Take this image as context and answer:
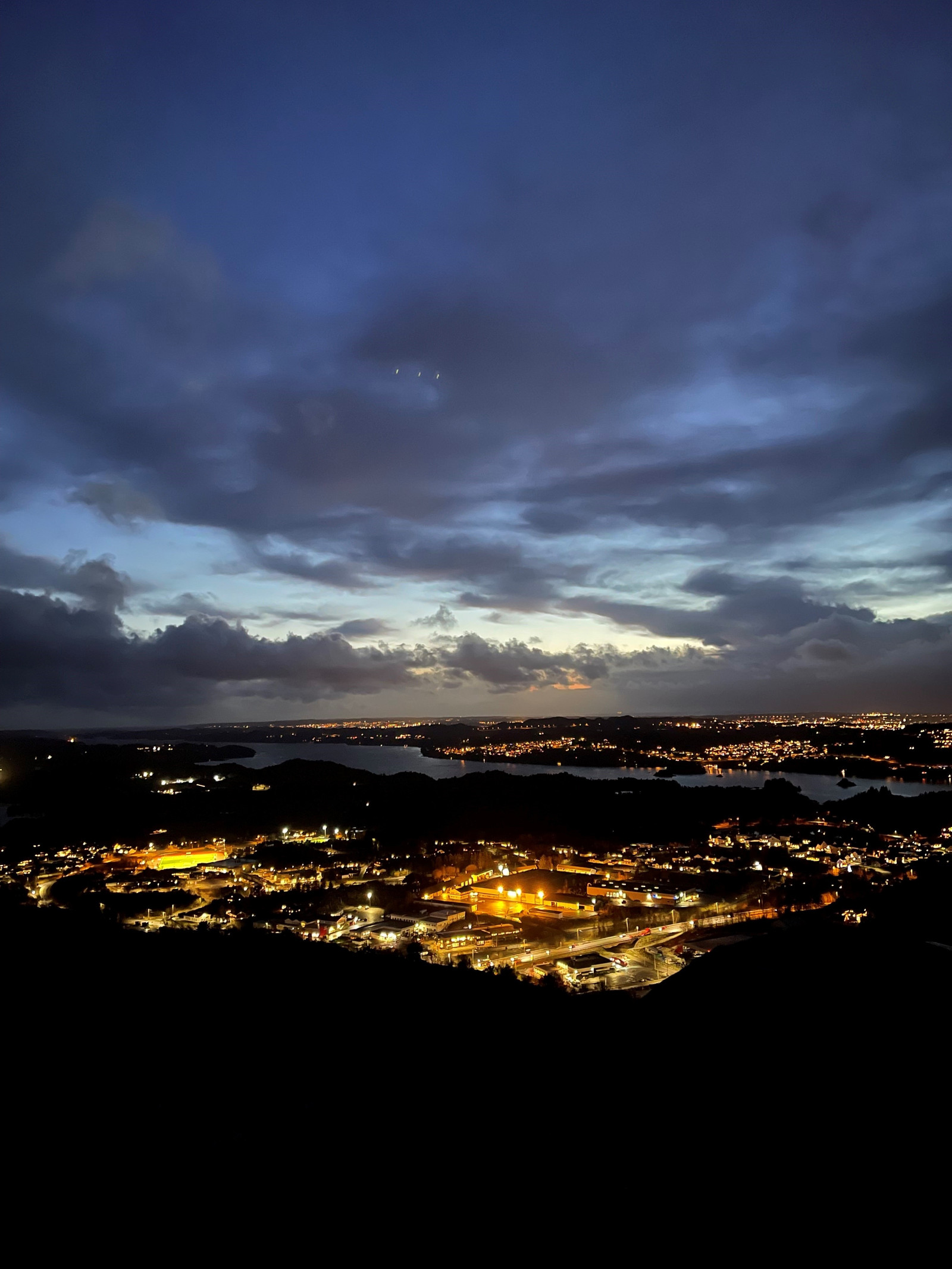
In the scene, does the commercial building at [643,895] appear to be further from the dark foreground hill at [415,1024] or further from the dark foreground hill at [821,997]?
the dark foreground hill at [821,997]

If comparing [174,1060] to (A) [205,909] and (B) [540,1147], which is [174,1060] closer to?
(B) [540,1147]

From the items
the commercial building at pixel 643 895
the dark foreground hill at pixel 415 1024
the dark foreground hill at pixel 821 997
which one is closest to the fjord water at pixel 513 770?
the commercial building at pixel 643 895

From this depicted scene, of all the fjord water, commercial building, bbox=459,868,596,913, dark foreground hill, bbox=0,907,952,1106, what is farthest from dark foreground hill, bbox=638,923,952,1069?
the fjord water

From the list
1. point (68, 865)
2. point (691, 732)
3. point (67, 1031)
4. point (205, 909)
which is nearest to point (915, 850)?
point (205, 909)

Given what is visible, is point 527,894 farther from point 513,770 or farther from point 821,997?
point 513,770

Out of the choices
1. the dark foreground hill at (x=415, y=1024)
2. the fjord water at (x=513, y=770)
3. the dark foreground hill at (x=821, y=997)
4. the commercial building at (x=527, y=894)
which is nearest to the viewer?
the dark foreground hill at (x=821, y=997)

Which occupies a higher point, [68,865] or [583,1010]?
[583,1010]

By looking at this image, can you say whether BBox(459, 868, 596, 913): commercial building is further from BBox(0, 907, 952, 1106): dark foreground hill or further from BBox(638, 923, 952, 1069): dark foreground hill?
BBox(638, 923, 952, 1069): dark foreground hill

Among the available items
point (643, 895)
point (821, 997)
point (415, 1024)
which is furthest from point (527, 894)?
point (821, 997)
